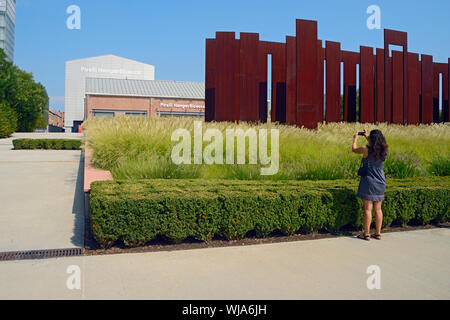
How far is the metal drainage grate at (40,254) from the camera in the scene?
12.4 feet

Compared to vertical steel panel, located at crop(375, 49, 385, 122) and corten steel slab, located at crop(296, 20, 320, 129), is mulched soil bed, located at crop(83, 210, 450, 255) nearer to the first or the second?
corten steel slab, located at crop(296, 20, 320, 129)

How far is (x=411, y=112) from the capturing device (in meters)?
15.2

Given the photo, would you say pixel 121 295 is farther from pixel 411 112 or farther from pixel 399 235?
pixel 411 112

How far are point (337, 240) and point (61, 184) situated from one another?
19.7 ft

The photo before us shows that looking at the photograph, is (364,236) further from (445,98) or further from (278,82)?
(445,98)

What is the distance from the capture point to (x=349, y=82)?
14125mm

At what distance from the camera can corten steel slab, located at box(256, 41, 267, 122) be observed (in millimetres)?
12117

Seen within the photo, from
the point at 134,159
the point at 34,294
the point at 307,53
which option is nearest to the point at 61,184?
the point at 134,159

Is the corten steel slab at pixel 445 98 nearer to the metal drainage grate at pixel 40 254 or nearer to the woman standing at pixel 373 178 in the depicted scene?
the woman standing at pixel 373 178

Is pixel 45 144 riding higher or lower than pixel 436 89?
lower

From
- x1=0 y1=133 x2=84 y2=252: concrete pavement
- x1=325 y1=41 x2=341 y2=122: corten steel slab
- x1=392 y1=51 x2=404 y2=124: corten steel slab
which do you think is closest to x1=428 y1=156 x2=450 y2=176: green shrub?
x1=325 y1=41 x2=341 y2=122: corten steel slab

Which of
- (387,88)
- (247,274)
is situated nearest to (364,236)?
(247,274)

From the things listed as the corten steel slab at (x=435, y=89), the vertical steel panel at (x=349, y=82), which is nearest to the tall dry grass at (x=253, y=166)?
the vertical steel panel at (x=349, y=82)

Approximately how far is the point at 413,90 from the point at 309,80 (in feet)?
20.0
